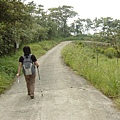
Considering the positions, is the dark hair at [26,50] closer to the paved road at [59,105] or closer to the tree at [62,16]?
the paved road at [59,105]

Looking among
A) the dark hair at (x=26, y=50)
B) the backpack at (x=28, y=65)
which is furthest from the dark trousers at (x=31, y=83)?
the dark hair at (x=26, y=50)

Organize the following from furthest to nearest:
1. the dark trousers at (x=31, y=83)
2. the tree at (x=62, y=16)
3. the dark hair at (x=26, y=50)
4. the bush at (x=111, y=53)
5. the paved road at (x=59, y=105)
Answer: the tree at (x=62, y=16)
the bush at (x=111, y=53)
the dark trousers at (x=31, y=83)
the dark hair at (x=26, y=50)
the paved road at (x=59, y=105)

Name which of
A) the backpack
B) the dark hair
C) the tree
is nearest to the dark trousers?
the backpack

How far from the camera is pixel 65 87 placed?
9375mm

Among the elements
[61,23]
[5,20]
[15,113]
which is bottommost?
[15,113]

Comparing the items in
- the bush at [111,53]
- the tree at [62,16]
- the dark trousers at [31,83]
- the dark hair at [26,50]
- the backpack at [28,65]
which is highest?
the tree at [62,16]

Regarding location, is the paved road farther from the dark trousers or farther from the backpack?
the backpack

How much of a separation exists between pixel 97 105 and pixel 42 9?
177ft

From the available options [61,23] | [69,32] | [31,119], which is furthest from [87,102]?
[69,32]

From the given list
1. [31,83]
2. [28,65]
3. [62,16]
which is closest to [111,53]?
[31,83]

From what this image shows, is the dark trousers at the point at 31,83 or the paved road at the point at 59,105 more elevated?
the dark trousers at the point at 31,83

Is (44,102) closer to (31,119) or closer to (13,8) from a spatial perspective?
(31,119)

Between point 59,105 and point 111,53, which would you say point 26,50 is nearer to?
point 59,105

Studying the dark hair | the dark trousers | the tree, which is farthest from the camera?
the tree
